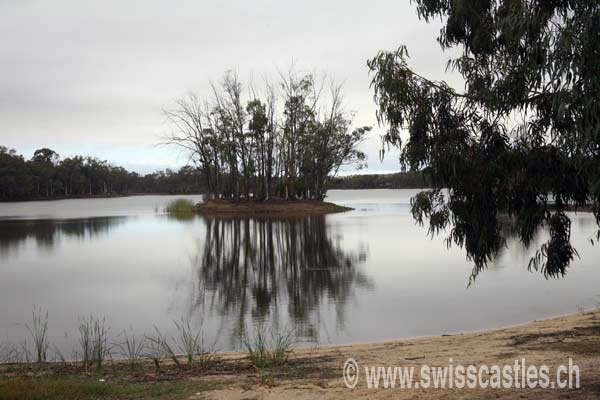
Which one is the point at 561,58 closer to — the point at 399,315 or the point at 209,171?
the point at 399,315

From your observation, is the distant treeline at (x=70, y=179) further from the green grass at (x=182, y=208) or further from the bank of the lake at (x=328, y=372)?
the bank of the lake at (x=328, y=372)

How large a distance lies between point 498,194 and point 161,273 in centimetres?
1257

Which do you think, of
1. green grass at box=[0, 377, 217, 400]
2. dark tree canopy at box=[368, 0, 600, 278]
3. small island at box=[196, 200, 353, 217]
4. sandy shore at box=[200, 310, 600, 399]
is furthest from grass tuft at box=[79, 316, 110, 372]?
small island at box=[196, 200, 353, 217]

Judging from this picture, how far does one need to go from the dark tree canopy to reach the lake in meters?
4.11

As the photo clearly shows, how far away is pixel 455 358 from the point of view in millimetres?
6512

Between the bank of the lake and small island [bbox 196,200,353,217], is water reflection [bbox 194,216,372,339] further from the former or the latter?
small island [bbox 196,200,353,217]

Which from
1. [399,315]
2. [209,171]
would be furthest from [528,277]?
[209,171]

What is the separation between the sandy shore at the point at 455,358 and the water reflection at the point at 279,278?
2100 mm

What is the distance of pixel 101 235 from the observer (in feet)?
94.0

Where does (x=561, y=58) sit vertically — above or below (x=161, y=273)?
above

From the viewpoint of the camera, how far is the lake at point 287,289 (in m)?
9.96

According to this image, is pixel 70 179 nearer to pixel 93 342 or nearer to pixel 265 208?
pixel 265 208

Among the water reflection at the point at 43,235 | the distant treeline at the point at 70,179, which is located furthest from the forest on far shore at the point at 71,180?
the water reflection at the point at 43,235

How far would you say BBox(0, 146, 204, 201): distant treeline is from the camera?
96.5m
